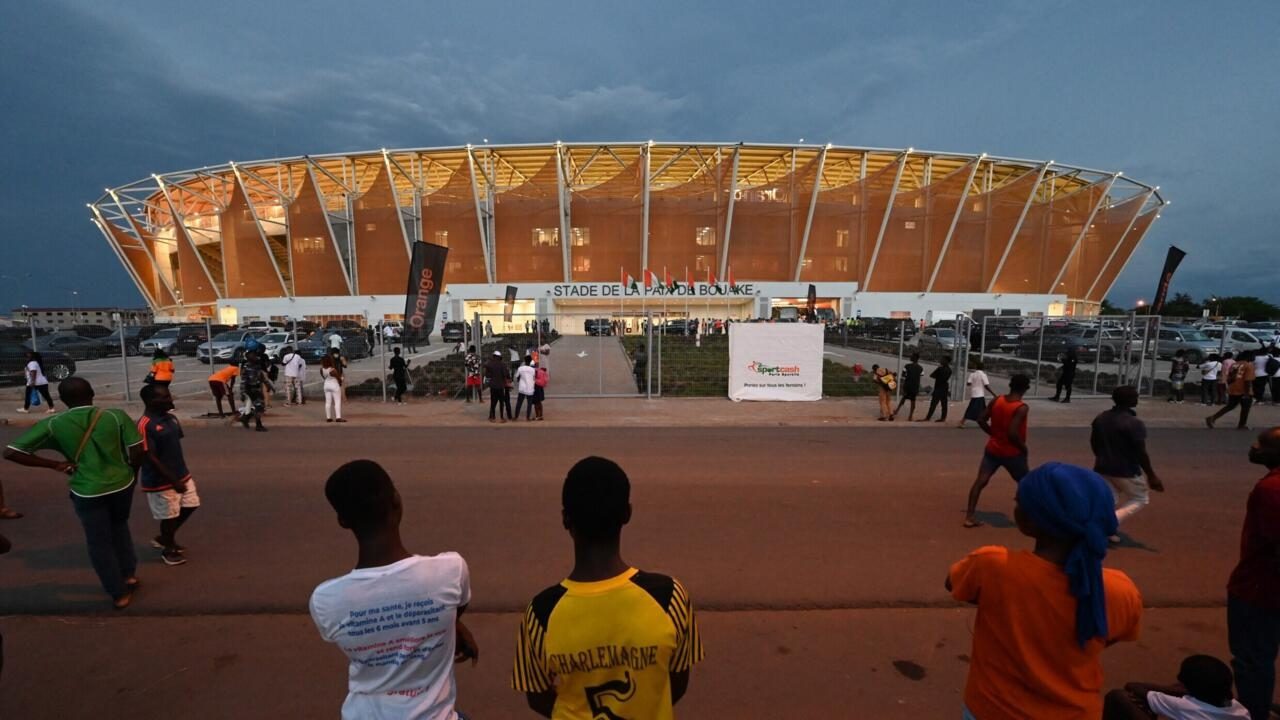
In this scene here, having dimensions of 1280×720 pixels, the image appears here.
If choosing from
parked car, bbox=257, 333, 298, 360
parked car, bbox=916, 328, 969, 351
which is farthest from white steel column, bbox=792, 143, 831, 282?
parked car, bbox=257, 333, 298, 360

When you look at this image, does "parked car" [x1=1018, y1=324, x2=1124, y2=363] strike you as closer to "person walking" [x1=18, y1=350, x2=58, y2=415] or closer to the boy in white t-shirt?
the boy in white t-shirt

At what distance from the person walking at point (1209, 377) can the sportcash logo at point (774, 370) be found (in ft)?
33.4

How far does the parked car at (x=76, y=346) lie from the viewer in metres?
23.5

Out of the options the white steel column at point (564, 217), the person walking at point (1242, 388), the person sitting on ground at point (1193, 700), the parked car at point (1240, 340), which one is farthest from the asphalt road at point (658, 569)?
the white steel column at point (564, 217)

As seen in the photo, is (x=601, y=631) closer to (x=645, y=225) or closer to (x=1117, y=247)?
(x=645, y=225)

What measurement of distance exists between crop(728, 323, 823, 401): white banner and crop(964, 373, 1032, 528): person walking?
798 centimetres

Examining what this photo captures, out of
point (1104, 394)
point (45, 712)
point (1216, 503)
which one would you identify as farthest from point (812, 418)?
point (45, 712)

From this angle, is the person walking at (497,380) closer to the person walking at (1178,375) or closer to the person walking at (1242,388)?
the person walking at (1242,388)

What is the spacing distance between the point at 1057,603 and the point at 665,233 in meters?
47.1

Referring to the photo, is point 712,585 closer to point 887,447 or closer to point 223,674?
point 223,674

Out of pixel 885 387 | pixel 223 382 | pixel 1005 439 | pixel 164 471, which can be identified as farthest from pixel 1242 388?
pixel 223 382

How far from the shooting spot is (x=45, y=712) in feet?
9.65

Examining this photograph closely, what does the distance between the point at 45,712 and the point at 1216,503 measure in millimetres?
10635

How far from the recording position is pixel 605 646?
4.53 feet
